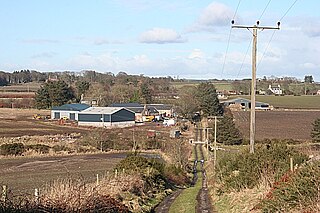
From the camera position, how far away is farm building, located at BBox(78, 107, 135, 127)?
96188mm

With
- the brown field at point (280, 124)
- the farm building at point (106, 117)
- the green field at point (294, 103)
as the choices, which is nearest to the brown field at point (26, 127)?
the farm building at point (106, 117)

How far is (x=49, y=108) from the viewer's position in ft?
405

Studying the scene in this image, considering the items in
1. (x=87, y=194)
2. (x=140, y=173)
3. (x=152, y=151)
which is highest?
(x=87, y=194)

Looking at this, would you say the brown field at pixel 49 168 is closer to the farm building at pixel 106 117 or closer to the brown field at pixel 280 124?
the brown field at pixel 280 124

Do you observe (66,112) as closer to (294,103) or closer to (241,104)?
(241,104)

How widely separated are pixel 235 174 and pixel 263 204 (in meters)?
10.5

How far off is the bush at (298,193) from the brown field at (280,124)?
5993cm

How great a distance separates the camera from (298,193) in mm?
13250

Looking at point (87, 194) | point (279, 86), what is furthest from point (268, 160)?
point (279, 86)

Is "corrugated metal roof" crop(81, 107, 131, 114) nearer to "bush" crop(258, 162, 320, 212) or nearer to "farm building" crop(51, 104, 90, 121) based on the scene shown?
"farm building" crop(51, 104, 90, 121)

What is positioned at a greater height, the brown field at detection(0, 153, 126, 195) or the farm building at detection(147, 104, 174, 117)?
the farm building at detection(147, 104, 174, 117)

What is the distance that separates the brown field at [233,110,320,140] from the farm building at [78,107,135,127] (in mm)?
20904

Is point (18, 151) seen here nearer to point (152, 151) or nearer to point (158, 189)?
point (152, 151)

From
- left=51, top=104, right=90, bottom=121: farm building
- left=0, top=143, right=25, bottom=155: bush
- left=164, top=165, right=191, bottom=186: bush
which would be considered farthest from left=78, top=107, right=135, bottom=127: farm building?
left=164, top=165, right=191, bottom=186: bush
